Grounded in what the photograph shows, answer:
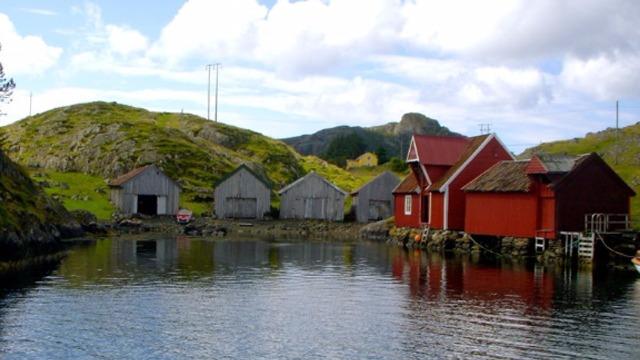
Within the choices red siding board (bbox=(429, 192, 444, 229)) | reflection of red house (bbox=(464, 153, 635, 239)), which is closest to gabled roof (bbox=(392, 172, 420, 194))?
red siding board (bbox=(429, 192, 444, 229))

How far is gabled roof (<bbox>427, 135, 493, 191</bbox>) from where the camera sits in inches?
2525

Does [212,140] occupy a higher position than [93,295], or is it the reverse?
[212,140]

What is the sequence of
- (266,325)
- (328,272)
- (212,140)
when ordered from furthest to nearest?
(212,140) → (328,272) → (266,325)

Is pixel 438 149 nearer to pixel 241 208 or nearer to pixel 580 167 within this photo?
pixel 580 167

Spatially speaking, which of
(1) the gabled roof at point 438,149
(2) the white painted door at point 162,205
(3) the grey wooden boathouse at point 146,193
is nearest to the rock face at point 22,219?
(3) the grey wooden boathouse at point 146,193

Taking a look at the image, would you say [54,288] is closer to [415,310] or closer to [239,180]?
[415,310]

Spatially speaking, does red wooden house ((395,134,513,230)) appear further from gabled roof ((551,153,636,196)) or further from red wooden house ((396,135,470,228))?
gabled roof ((551,153,636,196))

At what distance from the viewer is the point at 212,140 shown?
142 metres

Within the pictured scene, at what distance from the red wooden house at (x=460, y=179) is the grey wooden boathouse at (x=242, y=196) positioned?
105 feet

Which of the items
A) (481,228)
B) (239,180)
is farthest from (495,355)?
(239,180)

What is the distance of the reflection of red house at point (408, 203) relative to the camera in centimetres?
6994

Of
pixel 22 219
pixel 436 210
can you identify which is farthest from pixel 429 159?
A: pixel 22 219

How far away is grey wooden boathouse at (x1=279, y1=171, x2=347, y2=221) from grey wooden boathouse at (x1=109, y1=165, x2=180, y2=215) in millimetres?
13526

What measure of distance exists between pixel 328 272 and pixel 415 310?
45.2ft
